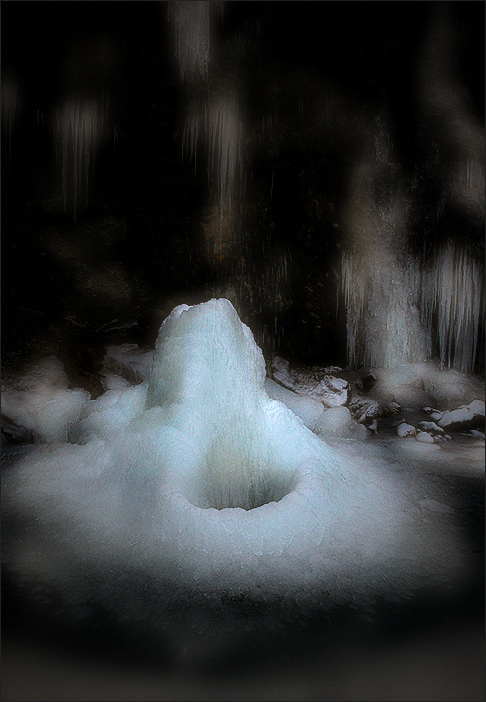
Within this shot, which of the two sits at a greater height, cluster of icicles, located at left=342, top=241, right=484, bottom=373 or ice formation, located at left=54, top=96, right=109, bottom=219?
ice formation, located at left=54, top=96, right=109, bottom=219

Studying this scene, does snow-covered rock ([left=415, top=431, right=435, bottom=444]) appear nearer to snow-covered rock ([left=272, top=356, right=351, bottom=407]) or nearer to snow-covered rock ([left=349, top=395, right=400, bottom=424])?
snow-covered rock ([left=349, top=395, right=400, bottom=424])

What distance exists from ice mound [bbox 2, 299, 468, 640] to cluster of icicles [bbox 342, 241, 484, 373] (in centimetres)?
334

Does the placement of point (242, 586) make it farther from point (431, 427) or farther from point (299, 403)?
point (299, 403)

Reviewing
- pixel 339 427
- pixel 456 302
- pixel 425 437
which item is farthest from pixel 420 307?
pixel 339 427

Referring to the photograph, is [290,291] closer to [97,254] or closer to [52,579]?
[97,254]

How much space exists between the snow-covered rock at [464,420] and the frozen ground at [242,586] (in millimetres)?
1898

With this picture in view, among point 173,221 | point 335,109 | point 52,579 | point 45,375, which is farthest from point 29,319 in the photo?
point 335,109

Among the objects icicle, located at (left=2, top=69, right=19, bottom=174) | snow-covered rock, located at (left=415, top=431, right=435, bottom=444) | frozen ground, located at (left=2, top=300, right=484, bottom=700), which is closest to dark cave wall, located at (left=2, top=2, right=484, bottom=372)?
icicle, located at (left=2, top=69, right=19, bottom=174)

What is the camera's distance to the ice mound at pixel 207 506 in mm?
2207

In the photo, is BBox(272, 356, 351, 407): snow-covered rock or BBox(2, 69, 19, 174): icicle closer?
BBox(2, 69, 19, 174): icicle

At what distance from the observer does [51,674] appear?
1.69 m

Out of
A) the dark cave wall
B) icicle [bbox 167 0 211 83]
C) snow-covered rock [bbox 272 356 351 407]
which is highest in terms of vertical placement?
icicle [bbox 167 0 211 83]

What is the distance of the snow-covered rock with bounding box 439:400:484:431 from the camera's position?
17.5ft

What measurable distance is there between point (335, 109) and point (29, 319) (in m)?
5.49
